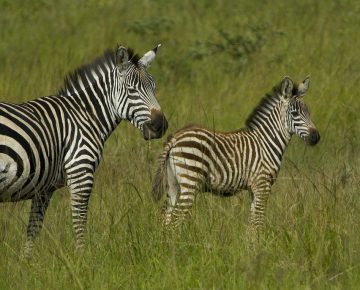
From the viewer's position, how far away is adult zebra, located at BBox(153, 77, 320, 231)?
8516 mm

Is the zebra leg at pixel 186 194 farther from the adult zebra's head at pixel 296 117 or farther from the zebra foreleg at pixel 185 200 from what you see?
the adult zebra's head at pixel 296 117

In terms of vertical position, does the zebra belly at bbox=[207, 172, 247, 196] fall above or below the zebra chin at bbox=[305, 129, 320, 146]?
below

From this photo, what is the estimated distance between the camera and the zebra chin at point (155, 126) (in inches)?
317

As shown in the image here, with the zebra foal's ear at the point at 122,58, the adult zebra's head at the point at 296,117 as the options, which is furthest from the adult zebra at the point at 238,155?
the zebra foal's ear at the point at 122,58

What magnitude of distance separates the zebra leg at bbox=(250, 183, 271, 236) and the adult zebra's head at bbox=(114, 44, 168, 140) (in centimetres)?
95

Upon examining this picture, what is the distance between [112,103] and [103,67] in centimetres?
31

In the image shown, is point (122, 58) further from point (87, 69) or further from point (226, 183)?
point (226, 183)

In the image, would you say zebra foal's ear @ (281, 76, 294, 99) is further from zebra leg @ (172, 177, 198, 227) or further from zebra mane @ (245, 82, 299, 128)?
zebra leg @ (172, 177, 198, 227)

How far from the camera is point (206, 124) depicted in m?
11.4

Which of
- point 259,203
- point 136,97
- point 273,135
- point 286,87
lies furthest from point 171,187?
point 286,87

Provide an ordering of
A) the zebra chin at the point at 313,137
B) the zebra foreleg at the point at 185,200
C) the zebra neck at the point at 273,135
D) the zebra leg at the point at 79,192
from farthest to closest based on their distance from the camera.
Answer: the zebra chin at the point at 313,137 → the zebra neck at the point at 273,135 → the zebra foreleg at the point at 185,200 → the zebra leg at the point at 79,192

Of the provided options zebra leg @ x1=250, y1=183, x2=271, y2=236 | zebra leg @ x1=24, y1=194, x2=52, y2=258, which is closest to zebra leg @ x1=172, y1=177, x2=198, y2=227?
zebra leg @ x1=250, y1=183, x2=271, y2=236

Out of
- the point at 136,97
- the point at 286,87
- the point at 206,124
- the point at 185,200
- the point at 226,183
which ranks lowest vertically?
the point at 185,200

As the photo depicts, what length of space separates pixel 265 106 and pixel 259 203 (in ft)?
4.32
